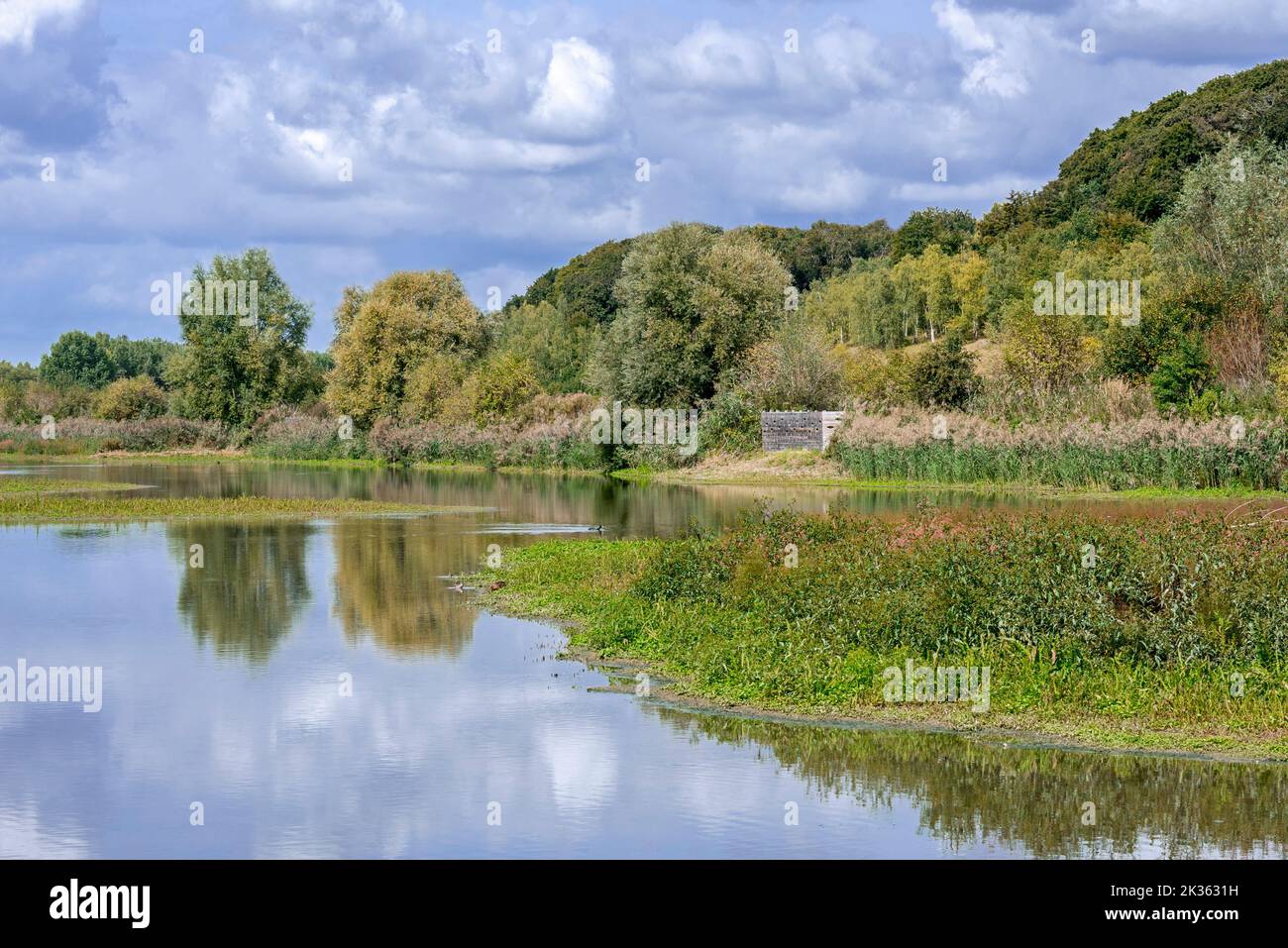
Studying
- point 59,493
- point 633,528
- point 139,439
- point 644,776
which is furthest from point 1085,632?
point 139,439

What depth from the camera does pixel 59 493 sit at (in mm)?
47719

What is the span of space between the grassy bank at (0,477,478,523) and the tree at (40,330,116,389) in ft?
329

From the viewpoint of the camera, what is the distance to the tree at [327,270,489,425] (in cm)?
8300

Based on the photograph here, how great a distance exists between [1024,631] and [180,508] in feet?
101

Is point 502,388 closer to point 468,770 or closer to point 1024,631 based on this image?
point 1024,631

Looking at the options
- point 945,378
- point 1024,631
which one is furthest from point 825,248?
point 1024,631

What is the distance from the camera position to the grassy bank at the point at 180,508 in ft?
129

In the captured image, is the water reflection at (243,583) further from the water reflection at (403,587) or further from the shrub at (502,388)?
the shrub at (502,388)

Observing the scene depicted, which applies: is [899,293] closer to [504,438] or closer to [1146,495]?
[504,438]

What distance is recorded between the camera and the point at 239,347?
90562 mm

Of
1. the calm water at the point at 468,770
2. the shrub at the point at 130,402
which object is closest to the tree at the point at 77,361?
the shrub at the point at 130,402

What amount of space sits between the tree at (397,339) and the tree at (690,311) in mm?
20486

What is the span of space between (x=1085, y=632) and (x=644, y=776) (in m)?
5.03
